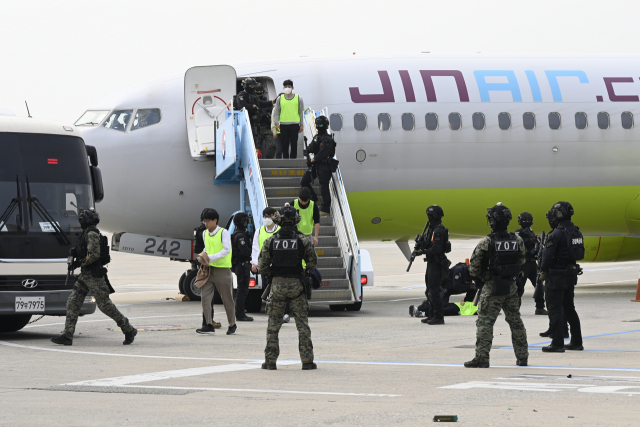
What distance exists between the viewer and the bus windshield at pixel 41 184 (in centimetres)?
1353

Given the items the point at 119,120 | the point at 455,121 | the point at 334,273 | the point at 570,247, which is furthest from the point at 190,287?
the point at 570,247

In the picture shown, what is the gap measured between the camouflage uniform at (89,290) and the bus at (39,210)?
0.53m

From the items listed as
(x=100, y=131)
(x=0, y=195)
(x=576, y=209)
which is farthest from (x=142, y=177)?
(x=576, y=209)

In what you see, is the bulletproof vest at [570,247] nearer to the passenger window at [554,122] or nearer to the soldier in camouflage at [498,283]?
the soldier in camouflage at [498,283]

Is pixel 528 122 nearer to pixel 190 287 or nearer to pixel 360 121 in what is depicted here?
pixel 360 121

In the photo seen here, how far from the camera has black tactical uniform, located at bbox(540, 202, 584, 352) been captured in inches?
464

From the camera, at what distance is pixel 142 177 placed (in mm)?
19859

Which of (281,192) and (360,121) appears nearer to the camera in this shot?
(281,192)

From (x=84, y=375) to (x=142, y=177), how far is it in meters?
10.4

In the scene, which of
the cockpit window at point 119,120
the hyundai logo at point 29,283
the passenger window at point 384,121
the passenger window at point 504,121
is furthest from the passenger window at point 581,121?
the hyundai logo at point 29,283

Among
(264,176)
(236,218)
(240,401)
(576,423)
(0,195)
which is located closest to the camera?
(576,423)

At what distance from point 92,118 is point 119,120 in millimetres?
770

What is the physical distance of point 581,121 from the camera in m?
21.4

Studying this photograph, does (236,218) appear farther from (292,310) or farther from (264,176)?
(292,310)
